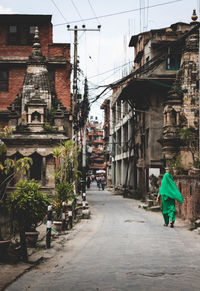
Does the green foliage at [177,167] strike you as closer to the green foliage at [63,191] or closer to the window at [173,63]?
the green foliage at [63,191]

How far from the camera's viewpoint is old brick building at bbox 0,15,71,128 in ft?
119

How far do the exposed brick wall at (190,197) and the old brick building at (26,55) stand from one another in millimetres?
18685

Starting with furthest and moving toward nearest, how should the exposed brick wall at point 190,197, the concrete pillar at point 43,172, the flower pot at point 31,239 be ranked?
the concrete pillar at point 43,172 → the exposed brick wall at point 190,197 → the flower pot at point 31,239

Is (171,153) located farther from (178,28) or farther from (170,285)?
(170,285)

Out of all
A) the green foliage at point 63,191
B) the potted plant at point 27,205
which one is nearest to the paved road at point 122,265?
the potted plant at point 27,205

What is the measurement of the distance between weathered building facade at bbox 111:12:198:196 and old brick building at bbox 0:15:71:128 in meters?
5.65

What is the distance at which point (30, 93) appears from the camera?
96.8 ft

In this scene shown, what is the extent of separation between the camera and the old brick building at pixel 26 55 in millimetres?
36406

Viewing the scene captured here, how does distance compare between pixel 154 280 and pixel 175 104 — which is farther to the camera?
pixel 175 104

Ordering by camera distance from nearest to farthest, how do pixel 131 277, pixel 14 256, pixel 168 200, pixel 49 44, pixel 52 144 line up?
pixel 131 277, pixel 14 256, pixel 168 200, pixel 52 144, pixel 49 44

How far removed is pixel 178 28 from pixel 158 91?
263 inches

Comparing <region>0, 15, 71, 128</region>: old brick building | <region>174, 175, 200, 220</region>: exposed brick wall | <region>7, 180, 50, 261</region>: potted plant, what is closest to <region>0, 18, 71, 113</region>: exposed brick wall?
<region>0, 15, 71, 128</region>: old brick building

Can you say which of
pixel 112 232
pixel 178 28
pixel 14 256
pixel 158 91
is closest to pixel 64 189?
pixel 112 232

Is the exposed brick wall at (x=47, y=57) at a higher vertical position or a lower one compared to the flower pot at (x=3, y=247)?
higher
